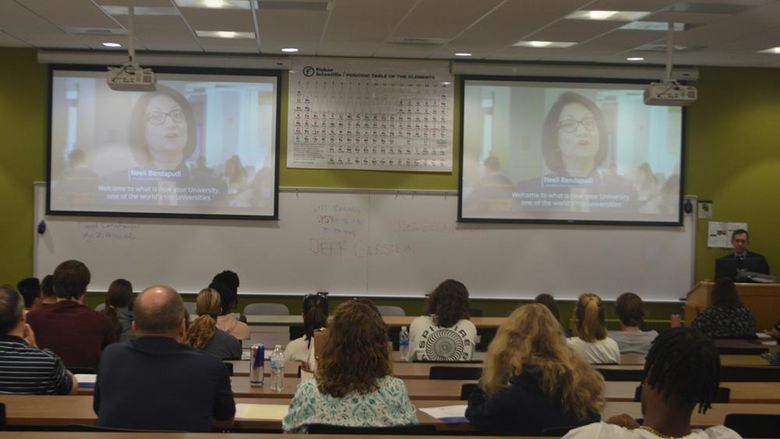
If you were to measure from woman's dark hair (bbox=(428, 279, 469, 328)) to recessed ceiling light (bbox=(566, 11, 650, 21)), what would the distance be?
2.50m

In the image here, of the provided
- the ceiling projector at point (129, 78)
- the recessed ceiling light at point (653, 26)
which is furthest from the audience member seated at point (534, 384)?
the ceiling projector at point (129, 78)

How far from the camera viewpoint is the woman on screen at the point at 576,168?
9523mm

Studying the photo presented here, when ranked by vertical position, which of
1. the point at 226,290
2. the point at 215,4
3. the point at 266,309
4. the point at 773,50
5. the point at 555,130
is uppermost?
the point at 773,50

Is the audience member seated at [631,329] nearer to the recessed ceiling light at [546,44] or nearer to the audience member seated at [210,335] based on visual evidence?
the audience member seated at [210,335]

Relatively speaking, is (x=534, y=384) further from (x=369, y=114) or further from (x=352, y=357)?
(x=369, y=114)

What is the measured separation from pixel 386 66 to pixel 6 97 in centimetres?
401

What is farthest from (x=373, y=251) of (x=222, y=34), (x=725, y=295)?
(x=725, y=295)

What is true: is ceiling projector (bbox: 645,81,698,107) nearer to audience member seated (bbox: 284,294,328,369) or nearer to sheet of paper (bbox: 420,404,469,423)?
audience member seated (bbox: 284,294,328,369)

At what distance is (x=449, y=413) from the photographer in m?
3.81

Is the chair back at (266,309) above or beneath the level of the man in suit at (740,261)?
beneath

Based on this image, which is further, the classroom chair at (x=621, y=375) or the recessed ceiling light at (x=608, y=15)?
the recessed ceiling light at (x=608, y=15)

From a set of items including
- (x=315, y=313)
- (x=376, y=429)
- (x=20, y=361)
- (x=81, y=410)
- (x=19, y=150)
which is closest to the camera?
(x=376, y=429)

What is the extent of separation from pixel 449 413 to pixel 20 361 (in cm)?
188

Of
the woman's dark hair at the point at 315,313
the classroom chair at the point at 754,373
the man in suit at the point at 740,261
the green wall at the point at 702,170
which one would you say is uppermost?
the green wall at the point at 702,170
